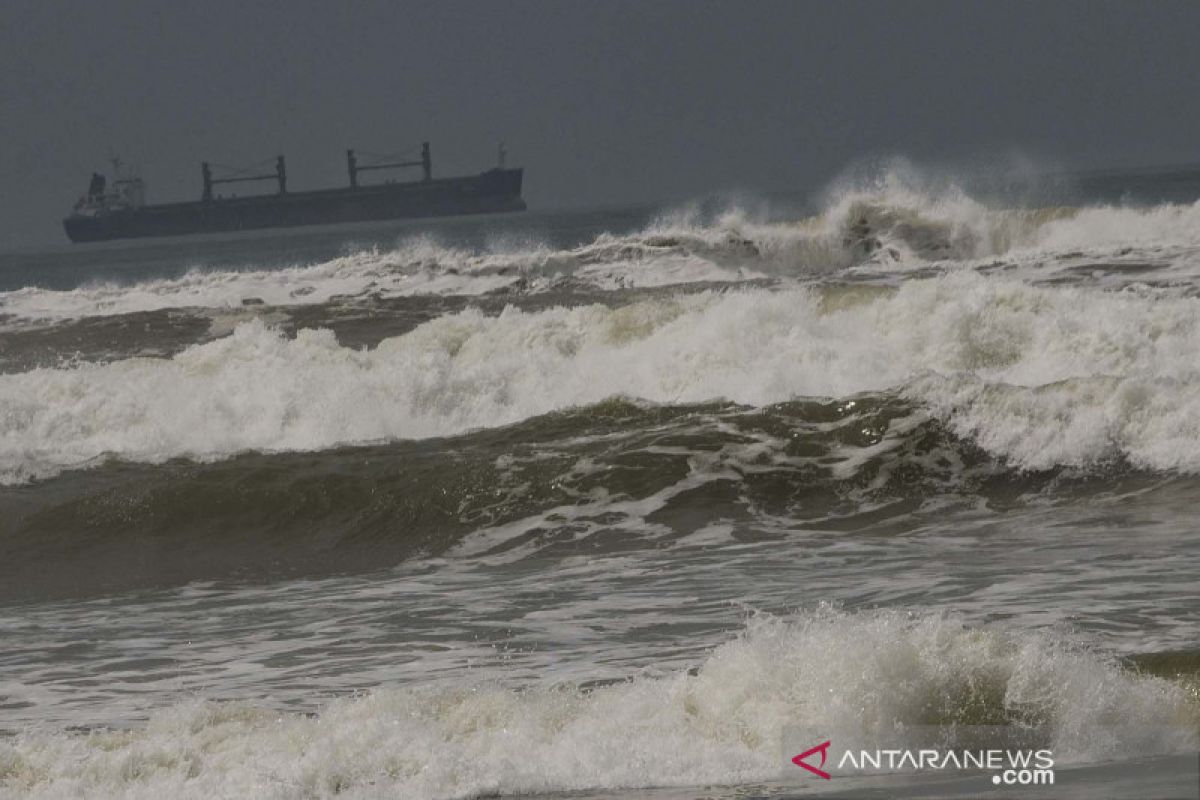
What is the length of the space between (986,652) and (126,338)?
26153 millimetres

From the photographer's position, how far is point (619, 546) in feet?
44.0

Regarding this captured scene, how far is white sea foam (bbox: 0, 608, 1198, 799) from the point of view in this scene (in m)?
7.16

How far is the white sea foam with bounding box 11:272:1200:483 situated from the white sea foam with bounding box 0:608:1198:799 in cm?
766

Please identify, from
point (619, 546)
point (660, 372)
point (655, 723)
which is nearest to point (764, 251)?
point (660, 372)

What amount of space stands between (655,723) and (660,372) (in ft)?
42.1

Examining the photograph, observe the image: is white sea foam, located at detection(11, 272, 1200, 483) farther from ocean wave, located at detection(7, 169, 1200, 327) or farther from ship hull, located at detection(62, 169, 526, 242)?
ship hull, located at detection(62, 169, 526, 242)

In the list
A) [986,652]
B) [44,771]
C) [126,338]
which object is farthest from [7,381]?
[986,652]

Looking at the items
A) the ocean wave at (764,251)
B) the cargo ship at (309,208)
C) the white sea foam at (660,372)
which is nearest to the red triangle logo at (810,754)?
the white sea foam at (660,372)

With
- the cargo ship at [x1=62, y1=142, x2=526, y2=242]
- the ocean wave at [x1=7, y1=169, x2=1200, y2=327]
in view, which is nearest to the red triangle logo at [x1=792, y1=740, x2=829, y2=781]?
the ocean wave at [x1=7, y1=169, x2=1200, y2=327]

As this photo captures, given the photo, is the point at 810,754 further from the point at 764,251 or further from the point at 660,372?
the point at 764,251

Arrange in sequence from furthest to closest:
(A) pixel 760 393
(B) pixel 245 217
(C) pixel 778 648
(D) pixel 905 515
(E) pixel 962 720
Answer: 1. (B) pixel 245 217
2. (A) pixel 760 393
3. (D) pixel 905 515
4. (C) pixel 778 648
5. (E) pixel 962 720

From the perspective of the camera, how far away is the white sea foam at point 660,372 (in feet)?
52.0

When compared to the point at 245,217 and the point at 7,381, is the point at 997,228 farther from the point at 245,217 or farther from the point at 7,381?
the point at 245,217

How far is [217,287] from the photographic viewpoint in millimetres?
41844
